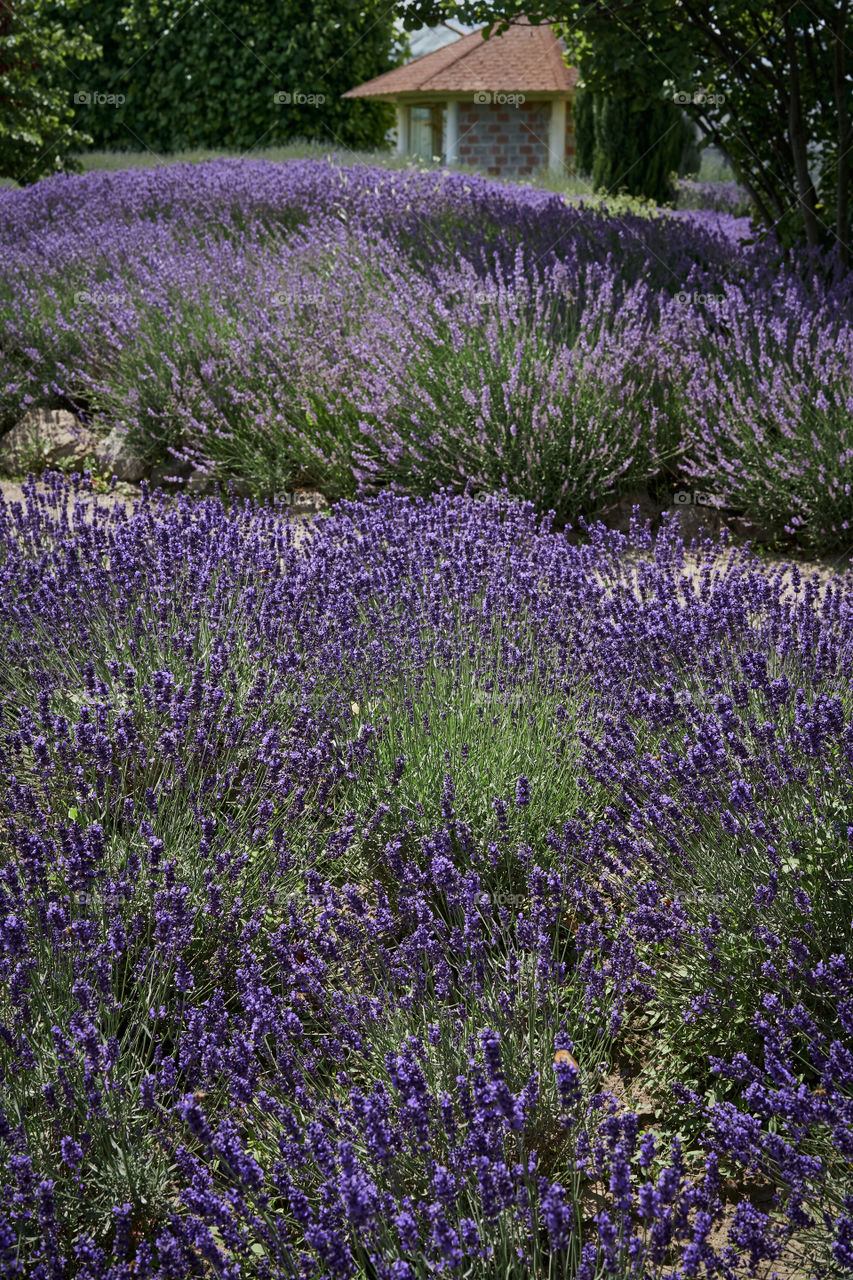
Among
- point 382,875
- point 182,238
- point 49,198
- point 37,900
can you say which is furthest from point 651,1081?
point 49,198

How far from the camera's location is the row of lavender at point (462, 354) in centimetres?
496

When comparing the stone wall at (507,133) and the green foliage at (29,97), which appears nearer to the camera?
the green foliage at (29,97)

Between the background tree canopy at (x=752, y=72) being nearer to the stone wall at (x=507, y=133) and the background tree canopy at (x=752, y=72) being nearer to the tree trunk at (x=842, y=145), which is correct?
the tree trunk at (x=842, y=145)

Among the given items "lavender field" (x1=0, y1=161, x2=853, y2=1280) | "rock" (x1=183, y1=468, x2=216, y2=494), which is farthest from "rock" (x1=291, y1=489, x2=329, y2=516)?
"lavender field" (x1=0, y1=161, x2=853, y2=1280)

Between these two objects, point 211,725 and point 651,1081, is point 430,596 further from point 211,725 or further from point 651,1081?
point 651,1081

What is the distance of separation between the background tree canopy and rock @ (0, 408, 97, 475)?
141 inches

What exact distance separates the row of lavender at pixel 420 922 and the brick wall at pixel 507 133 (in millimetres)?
20979

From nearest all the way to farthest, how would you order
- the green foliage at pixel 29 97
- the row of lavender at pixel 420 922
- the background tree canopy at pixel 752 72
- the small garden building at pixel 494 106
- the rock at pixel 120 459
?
1. the row of lavender at pixel 420 922
2. the rock at pixel 120 459
3. the background tree canopy at pixel 752 72
4. the green foliage at pixel 29 97
5. the small garden building at pixel 494 106

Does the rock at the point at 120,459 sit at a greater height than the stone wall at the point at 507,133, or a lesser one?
lesser

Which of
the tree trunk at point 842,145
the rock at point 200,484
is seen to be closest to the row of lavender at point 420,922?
the rock at point 200,484

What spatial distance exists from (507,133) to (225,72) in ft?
21.2

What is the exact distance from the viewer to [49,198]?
31.0ft

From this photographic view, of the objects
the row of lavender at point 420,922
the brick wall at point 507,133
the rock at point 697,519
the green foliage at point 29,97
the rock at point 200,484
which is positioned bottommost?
Result: the row of lavender at point 420,922

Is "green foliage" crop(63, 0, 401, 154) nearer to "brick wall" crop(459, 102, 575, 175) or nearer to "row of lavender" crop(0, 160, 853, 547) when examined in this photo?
"brick wall" crop(459, 102, 575, 175)
